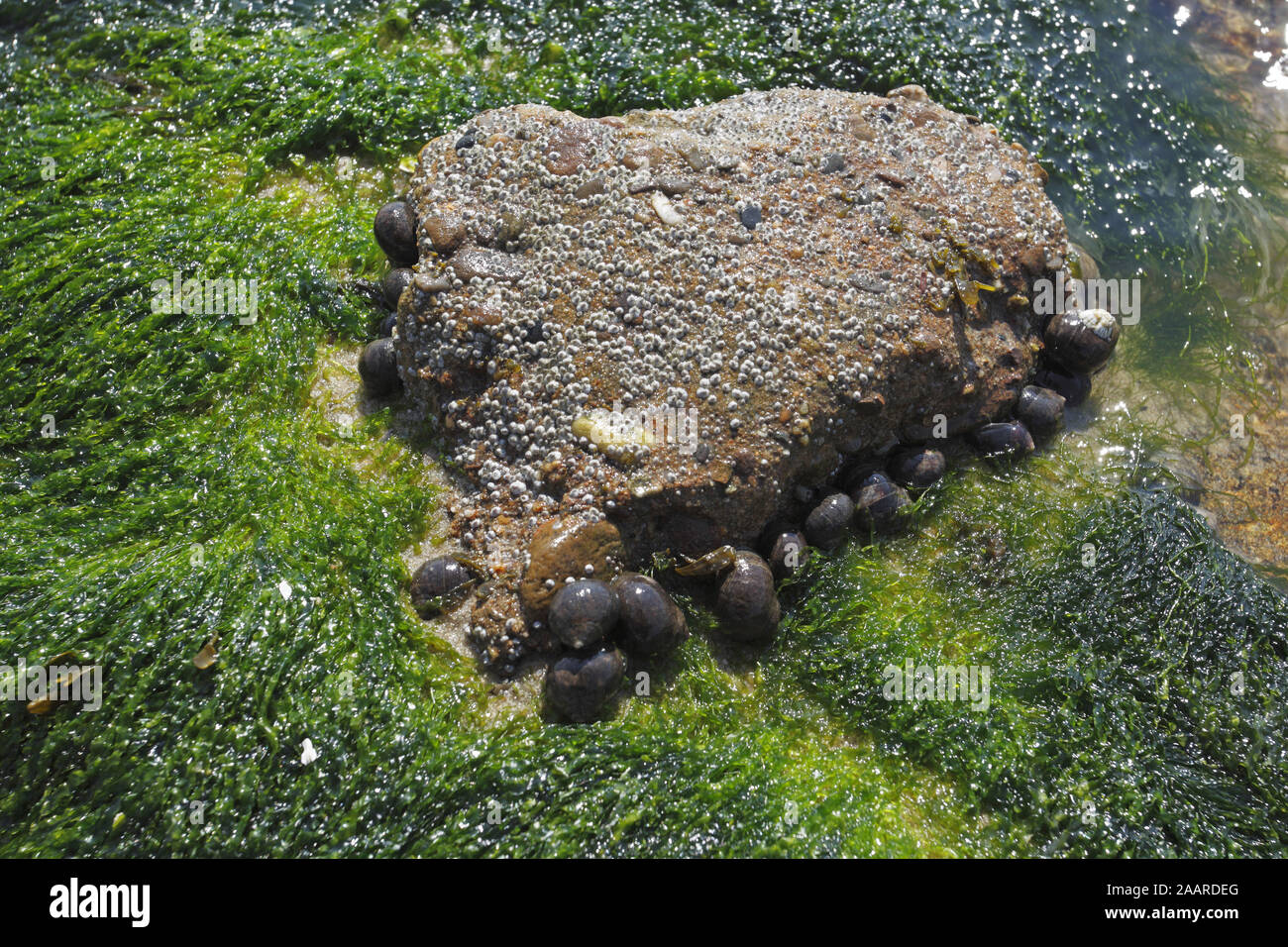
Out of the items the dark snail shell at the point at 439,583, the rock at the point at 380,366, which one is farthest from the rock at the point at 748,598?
the rock at the point at 380,366

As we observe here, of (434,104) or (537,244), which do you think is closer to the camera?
(537,244)

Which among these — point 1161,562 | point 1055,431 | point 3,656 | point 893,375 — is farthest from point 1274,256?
point 3,656

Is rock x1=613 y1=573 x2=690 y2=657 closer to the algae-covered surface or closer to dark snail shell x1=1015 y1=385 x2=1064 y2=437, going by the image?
the algae-covered surface

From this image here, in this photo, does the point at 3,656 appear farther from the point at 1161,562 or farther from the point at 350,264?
the point at 1161,562

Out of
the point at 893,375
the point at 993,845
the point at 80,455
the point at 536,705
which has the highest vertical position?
the point at 893,375

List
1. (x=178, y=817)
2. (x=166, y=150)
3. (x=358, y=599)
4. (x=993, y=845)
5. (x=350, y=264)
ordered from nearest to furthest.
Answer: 1. (x=178, y=817)
2. (x=993, y=845)
3. (x=358, y=599)
4. (x=350, y=264)
5. (x=166, y=150)

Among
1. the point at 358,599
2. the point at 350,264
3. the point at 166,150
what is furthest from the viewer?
the point at 166,150

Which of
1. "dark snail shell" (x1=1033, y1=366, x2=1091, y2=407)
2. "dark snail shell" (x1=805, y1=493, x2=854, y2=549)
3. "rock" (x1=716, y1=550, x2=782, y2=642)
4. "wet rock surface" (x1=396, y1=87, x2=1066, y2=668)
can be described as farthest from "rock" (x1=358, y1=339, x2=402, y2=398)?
"dark snail shell" (x1=1033, y1=366, x2=1091, y2=407)

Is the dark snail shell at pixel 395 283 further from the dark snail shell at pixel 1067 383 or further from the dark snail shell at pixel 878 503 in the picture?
the dark snail shell at pixel 1067 383
